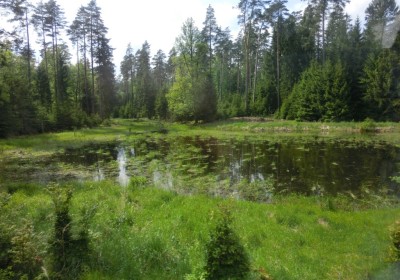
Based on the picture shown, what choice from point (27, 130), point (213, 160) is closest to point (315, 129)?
point (213, 160)

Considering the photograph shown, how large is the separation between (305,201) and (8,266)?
26.5 feet

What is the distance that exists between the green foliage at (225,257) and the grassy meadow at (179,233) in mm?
225

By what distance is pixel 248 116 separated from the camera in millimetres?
43438

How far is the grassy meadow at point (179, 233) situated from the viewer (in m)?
4.46

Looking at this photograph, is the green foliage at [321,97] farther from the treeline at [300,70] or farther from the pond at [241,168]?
the pond at [241,168]

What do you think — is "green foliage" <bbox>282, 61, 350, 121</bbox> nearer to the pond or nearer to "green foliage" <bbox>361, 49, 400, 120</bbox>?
"green foliage" <bbox>361, 49, 400, 120</bbox>

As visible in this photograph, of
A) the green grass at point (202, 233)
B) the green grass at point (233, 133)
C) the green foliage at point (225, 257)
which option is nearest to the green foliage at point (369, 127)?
the green grass at point (233, 133)

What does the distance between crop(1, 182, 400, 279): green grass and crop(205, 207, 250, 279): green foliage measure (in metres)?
0.37

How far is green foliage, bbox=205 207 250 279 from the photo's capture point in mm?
4008

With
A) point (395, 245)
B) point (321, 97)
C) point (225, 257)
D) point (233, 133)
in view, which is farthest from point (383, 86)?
point (225, 257)

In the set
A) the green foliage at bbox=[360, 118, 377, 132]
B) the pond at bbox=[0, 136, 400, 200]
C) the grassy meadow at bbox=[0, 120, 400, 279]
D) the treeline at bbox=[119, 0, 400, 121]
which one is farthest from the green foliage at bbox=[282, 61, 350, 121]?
the grassy meadow at bbox=[0, 120, 400, 279]

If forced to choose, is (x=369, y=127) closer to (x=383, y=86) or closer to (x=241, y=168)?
(x=383, y=86)

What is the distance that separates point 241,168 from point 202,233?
29.7 ft

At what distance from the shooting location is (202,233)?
6461 millimetres
